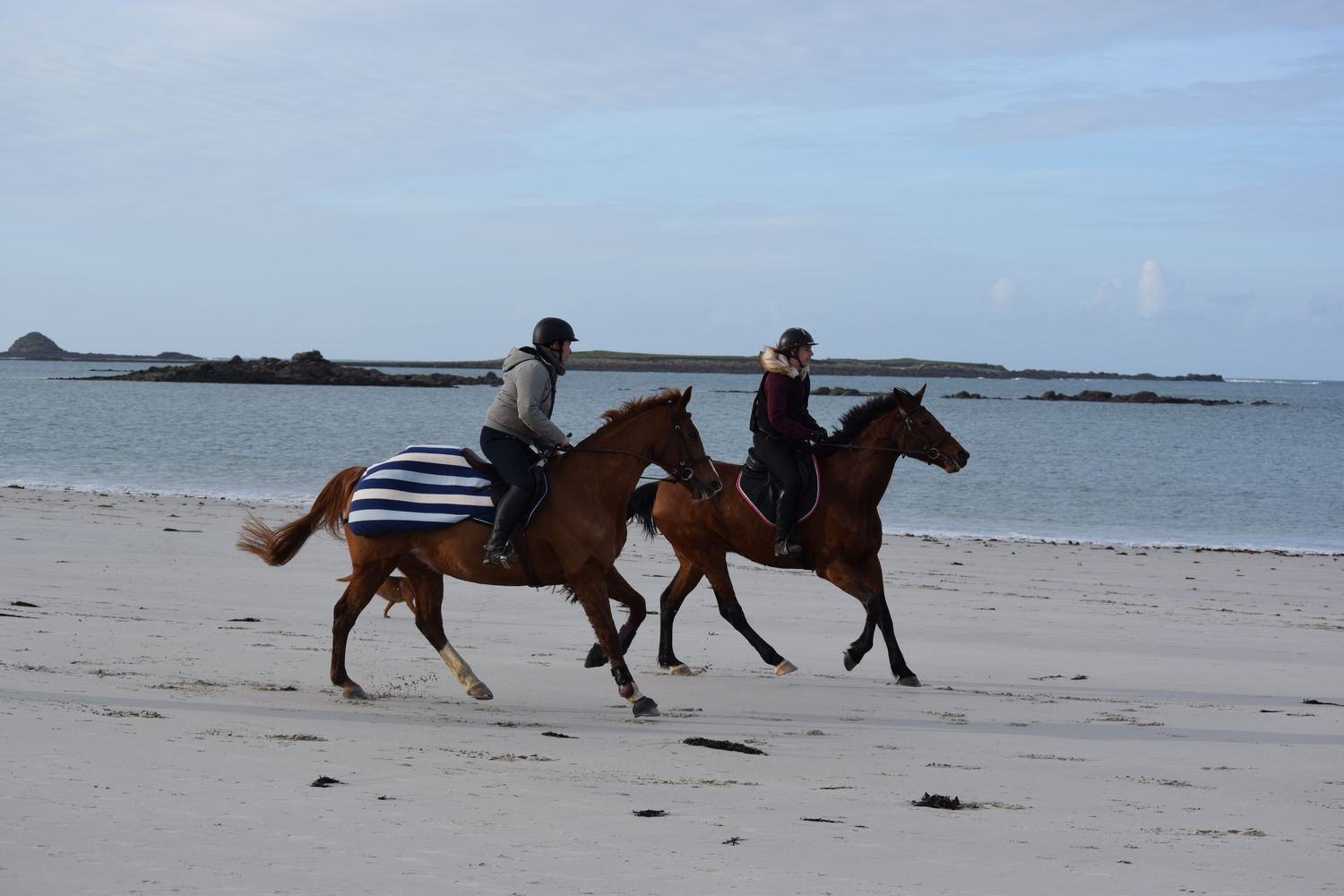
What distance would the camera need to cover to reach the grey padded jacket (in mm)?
7434

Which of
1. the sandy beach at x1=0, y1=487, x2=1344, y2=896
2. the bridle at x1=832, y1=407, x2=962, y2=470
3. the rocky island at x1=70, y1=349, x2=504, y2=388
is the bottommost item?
the sandy beach at x1=0, y1=487, x2=1344, y2=896

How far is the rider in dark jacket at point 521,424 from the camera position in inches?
289

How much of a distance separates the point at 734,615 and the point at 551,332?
Answer: 9.58ft

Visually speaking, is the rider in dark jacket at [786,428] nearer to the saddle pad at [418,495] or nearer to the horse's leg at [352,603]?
the saddle pad at [418,495]

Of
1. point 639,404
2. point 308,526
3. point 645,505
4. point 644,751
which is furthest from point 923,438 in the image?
point 308,526

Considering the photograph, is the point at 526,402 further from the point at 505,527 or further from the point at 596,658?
the point at 596,658

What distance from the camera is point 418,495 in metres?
7.53

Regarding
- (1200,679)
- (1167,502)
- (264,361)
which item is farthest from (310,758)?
(264,361)

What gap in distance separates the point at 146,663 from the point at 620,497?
3.29 meters

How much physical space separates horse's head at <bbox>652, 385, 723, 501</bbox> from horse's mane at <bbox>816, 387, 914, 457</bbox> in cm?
202

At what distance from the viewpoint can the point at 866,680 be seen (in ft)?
29.5

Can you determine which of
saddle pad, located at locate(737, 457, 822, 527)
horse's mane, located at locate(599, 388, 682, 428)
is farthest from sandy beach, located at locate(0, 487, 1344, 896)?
horse's mane, located at locate(599, 388, 682, 428)

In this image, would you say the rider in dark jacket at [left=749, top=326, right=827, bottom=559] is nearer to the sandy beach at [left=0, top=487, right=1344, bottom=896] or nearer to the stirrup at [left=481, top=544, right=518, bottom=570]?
the sandy beach at [left=0, top=487, right=1344, bottom=896]

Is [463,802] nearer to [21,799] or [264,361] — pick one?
[21,799]
